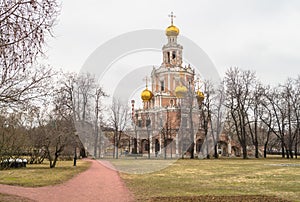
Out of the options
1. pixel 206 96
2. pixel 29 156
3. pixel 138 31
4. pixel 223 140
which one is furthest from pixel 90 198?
pixel 223 140

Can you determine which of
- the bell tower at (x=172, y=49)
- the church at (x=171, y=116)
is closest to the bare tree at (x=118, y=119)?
the church at (x=171, y=116)

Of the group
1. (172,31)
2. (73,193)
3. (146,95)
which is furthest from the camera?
(172,31)

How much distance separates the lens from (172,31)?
53750 millimetres

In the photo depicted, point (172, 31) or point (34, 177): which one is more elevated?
point (172, 31)

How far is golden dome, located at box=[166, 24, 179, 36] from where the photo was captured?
53750mm

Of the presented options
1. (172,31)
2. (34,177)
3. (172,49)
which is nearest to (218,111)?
(172,49)

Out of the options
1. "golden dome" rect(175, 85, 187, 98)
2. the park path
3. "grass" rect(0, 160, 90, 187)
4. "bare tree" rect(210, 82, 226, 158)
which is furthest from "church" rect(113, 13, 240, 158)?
the park path

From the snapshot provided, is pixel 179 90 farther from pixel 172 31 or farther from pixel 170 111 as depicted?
pixel 172 31

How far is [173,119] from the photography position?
1870 inches

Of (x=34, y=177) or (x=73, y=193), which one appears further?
(x=34, y=177)

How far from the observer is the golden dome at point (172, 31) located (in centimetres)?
5375

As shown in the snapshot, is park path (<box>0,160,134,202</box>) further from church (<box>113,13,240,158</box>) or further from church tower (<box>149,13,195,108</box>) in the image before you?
church tower (<box>149,13,195,108</box>)

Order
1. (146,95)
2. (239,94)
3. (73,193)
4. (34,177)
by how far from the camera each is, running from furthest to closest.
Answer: (146,95) < (239,94) < (34,177) < (73,193)

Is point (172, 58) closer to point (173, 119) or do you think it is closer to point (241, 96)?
point (173, 119)
